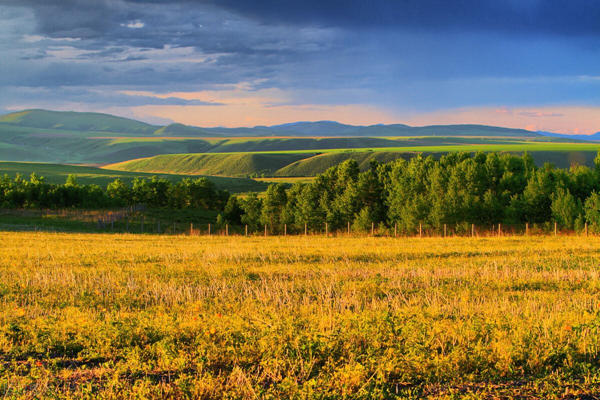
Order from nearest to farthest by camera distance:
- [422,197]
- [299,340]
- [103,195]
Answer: [299,340] < [422,197] < [103,195]

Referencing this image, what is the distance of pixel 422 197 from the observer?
6775 centimetres

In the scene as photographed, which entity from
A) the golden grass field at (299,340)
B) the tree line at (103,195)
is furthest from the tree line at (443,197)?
the golden grass field at (299,340)

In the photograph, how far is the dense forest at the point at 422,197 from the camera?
64238mm

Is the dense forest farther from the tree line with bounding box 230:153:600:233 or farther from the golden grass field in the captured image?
the golden grass field

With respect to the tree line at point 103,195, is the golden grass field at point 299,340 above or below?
above

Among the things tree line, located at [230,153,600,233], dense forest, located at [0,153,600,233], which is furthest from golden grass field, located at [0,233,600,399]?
dense forest, located at [0,153,600,233]

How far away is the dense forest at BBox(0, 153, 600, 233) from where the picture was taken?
6424 cm

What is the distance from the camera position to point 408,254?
2458 cm

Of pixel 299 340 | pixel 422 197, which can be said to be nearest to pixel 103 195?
pixel 422 197

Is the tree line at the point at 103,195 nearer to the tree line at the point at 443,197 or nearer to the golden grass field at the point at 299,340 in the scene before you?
the tree line at the point at 443,197

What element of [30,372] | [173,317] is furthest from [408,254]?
[30,372]

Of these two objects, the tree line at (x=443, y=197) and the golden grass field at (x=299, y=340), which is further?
the tree line at (x=443, y=197)

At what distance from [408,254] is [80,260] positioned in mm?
14766

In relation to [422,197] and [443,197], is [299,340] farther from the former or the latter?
[443,197]
